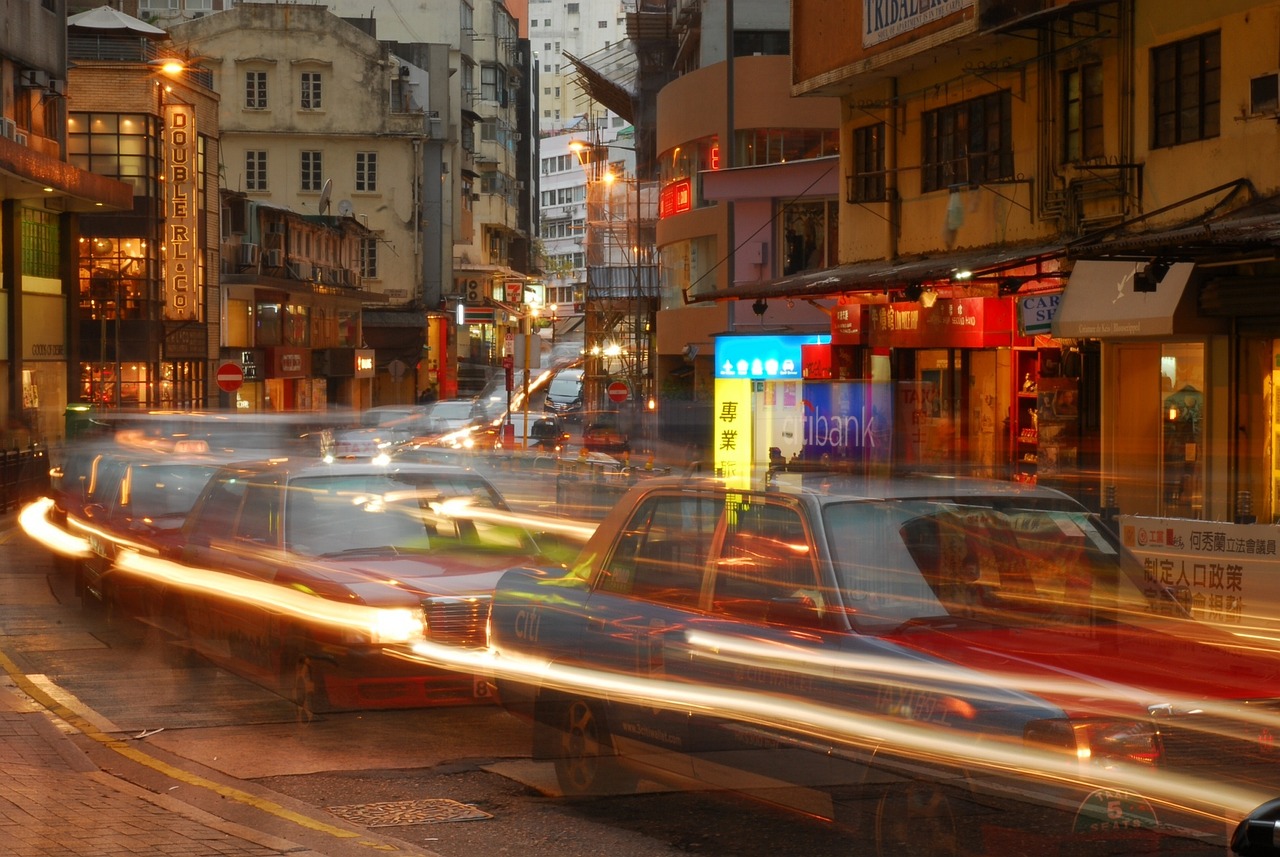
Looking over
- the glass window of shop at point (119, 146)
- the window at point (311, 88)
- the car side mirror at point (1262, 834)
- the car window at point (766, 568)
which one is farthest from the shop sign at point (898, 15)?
the window at point (311, 88)

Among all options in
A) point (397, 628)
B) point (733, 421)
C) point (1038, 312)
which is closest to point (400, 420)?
point (733, 421)

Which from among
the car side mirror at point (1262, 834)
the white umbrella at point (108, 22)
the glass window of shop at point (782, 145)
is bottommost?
the car side mirror at point (1262, 834)

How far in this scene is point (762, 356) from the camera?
29859 mm

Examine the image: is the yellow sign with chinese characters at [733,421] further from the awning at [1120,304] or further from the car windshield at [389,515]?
the car windshield at [389,515]

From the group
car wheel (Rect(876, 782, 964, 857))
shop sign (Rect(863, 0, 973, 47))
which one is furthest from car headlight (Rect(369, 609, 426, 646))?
shop sign (Rect(863, 0, 973, 47))

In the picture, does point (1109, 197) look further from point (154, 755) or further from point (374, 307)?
point (374, 307)

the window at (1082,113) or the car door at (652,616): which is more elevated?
the window at (1082,113)

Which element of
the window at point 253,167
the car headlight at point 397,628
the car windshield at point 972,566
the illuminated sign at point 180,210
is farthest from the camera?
the window at point 253,167

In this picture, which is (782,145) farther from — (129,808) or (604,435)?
(129,808)

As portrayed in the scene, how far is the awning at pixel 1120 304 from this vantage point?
54.2 ft

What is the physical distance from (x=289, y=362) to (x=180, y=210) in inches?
450

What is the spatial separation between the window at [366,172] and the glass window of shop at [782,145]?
120ft

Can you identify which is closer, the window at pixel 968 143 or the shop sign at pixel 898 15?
the shop sign at pixel 898 15

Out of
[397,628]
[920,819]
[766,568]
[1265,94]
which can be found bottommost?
[920,819]
